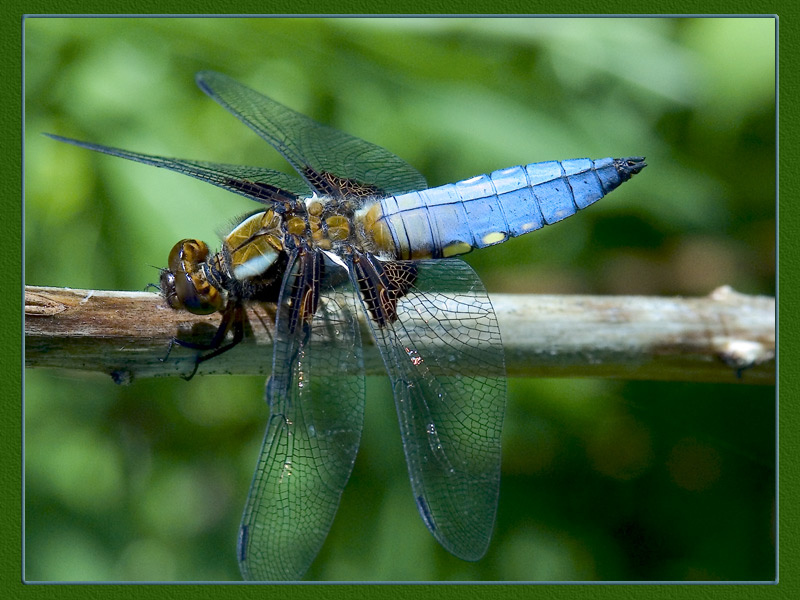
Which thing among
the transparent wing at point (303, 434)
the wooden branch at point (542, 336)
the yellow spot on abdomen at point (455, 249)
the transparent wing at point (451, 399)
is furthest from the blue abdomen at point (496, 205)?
the transparent wing at point (303, 434)

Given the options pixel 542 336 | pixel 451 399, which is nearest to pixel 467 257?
pixel 542 336

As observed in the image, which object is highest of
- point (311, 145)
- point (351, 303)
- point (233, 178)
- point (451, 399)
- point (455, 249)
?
point (311, 145)

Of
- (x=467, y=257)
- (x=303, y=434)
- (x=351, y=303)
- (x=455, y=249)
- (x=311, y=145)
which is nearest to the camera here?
(x=303, y=434)

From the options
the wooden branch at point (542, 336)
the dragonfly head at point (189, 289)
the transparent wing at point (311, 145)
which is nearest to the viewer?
the wooden branch at point (542, 336)

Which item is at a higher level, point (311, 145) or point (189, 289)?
point (311, 145)

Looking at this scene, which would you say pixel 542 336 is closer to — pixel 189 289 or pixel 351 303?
pixel 351 303

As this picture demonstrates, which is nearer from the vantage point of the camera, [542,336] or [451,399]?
[451,399]

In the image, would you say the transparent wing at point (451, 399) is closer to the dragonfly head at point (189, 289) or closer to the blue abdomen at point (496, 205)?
the blue abdomen at point (496, 205)
